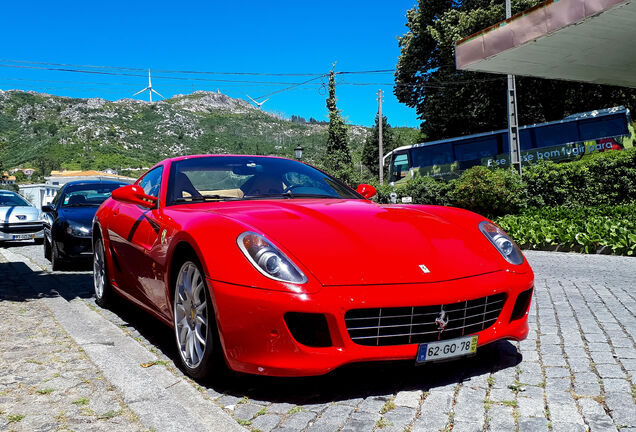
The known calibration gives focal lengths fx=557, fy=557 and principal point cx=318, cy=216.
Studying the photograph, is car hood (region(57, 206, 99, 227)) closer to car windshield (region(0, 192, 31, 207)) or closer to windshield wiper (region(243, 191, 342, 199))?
windshield wiper (region(243, 191, 342, 199))

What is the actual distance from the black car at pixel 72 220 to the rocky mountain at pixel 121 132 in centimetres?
8490

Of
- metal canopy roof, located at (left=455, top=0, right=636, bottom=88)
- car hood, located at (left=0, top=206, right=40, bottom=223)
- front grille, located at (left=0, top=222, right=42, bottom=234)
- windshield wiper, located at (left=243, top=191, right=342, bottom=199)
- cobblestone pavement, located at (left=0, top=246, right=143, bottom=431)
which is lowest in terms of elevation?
cobblestone pavement, located at (left=0, top=246, right=143, bottom=431)

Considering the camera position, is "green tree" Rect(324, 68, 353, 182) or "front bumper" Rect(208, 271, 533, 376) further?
"green tree" Rect(324, 68, 353, 182)

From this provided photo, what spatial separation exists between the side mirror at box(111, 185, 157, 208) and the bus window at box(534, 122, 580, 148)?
25867 millimetres

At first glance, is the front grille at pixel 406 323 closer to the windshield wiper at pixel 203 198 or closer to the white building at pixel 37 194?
the windshield wiper at pixel 203 198

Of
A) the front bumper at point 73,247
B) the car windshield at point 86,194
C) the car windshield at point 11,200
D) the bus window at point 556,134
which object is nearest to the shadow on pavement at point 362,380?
the front bumper at point 73,247

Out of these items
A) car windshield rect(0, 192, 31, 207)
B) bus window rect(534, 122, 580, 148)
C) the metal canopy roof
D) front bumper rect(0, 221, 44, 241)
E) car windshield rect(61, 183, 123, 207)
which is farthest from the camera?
bus window rect(534, 122, 580, 148)

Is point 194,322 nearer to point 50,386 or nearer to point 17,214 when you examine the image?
point 50,386

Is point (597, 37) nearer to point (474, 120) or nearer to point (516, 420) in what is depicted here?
point (516, 420)

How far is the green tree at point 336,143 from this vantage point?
34438mm

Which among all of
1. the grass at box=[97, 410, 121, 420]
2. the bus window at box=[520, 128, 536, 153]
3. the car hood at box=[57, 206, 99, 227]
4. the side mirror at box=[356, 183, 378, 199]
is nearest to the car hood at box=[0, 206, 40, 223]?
the car hood at box=[57, 206, 99, 227]

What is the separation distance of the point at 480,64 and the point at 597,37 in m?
2.85

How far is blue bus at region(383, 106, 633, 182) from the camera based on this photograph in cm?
2539

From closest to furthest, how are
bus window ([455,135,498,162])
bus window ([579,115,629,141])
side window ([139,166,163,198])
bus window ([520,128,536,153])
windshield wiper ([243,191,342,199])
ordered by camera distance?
windshield wiper ([243,191,342,199]) → side window ([139,166,163,198]) → bus window ([579,115,629,141]) → bus window ([520,128,536,153]) → bus window ([455,135,498,162])
